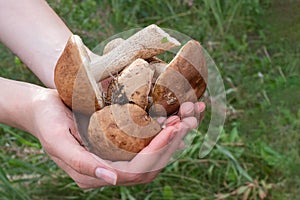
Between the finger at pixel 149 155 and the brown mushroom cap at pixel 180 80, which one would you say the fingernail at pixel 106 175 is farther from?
the brown mushroom cap at pixel 180 80

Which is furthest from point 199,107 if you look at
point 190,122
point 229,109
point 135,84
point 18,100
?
point 229,109

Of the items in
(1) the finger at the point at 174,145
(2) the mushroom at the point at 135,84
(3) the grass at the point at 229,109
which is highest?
(2) the mushroom at the point at 135,84

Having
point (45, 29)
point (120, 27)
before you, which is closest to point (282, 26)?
point (120, 27)

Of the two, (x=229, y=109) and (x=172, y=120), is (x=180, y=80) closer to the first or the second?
(x=172, y=120)

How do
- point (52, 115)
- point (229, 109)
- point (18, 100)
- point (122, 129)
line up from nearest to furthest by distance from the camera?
1. point (122, 129)
2. point (52, 115)
3. point (18, 100)
4. point (229, 109)

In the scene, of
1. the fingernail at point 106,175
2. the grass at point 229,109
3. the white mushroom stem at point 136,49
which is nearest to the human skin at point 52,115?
the fingernail at point 106,175

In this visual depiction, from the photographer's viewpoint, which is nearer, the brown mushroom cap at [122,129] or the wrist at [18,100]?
the brown mushroom cap at [122,129]

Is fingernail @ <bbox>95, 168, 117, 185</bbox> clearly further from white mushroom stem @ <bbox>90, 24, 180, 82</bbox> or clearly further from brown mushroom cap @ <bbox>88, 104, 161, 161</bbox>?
white mushroom stem @ <bbox>90, 24, 180, 82</bbox>

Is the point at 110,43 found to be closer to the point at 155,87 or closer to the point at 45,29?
the point at 155,87
